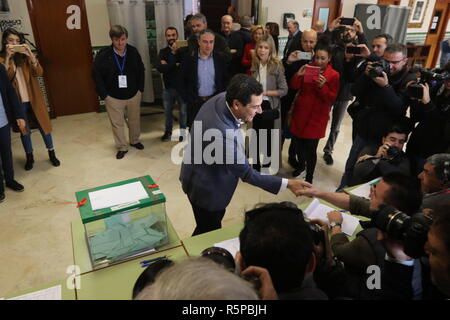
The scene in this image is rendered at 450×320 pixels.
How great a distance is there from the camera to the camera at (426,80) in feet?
8.09

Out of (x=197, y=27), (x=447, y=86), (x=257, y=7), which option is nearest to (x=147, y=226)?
(x=447, y=86)

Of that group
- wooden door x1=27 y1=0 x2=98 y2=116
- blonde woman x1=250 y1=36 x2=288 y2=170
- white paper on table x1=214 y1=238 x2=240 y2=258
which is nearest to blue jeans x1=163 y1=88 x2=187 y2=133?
blonde woman x1=250 y1=36 x2=288 y2=170

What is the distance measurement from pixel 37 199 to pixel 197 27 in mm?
2755

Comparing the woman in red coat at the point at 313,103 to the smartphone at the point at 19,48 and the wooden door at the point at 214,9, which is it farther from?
the wooden door at the point at 214,9

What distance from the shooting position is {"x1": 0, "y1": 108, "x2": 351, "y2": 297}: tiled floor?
2.65 meters

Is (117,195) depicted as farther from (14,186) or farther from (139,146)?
(139,146)

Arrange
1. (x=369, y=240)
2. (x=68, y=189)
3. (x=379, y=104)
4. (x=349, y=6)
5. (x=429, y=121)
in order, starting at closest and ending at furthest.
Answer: (x=369, y=240), (x=429, y=121), (x=379, y=104), (x=68, y=189), (x=349, y=6)

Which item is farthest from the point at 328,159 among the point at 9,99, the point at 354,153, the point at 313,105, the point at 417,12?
the point at 417,12

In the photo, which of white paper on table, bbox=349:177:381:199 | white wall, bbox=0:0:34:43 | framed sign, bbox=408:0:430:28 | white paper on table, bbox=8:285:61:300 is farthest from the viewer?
framed sign, bbox=408:0:430:28

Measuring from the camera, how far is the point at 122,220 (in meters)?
1.81

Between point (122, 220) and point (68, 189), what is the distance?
2.10 metres

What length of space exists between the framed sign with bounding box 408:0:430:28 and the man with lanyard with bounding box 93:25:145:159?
644cm

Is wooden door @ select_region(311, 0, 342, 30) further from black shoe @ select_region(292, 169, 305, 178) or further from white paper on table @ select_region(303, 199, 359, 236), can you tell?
white paper on table @ select_region(303, 199, 359, 236)

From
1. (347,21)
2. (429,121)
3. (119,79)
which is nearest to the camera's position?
(429,121)
